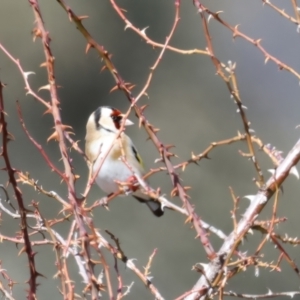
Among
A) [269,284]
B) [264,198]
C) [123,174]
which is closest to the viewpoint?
[264,198]

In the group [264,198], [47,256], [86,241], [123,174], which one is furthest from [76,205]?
[47,256]

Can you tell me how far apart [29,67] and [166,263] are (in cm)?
136

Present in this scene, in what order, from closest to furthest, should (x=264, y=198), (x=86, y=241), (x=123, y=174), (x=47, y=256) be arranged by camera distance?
(x=86, y=241), (x=264, y=198), (x=123, y=174), (x=47, y=256)

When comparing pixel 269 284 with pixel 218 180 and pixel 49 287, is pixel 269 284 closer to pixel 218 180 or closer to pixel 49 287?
pixel 218 180

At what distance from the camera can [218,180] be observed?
14.2 ft

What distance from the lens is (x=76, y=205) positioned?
91 cm

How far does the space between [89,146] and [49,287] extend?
155 centimetres

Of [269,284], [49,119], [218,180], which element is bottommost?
[269,284]

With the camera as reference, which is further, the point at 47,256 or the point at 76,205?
the point at 47,256

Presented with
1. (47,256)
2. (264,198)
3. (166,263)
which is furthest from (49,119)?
(264,198)

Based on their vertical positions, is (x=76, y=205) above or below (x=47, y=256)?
below

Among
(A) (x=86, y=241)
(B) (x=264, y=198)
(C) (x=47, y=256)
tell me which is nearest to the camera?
(A) (x=86, y=241)

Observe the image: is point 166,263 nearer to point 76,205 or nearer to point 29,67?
point 29,67

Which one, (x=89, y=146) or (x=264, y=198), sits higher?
(x=89, y=146)
